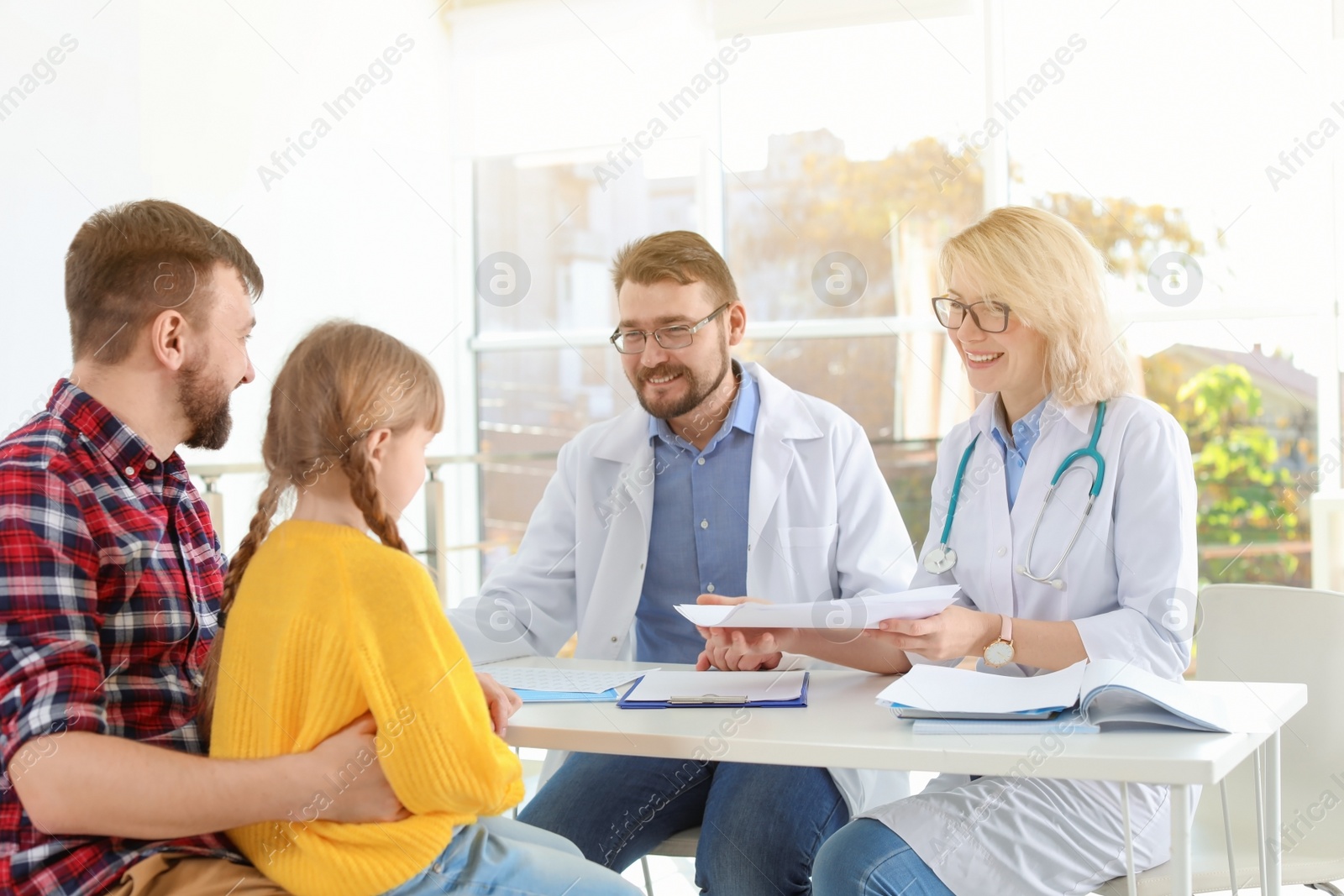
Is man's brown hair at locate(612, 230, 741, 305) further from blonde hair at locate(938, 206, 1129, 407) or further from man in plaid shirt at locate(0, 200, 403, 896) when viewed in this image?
man in plaid shirt at locate(0, 200, 403, 896)

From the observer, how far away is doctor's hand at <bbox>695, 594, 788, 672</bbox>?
5.76 feet

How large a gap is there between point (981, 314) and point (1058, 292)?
12 centimetres

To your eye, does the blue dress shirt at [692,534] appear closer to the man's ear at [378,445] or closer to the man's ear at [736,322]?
the man's ear at [736,322]

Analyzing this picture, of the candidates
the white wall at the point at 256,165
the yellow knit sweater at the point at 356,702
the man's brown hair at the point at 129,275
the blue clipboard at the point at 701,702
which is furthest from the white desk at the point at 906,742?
the white wall at the point at 256,165

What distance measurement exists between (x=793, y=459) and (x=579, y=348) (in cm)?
319

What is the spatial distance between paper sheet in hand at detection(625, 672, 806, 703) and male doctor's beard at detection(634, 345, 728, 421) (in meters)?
0.65

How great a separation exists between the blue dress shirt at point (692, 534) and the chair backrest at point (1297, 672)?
84 cm

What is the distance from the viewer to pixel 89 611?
121cm

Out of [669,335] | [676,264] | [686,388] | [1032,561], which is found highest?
[676,264]

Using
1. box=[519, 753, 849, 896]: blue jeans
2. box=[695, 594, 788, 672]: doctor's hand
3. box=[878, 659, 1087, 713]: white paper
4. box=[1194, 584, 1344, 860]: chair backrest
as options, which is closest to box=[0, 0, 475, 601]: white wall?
box=[519, 753, 849, 896]: blue jeans

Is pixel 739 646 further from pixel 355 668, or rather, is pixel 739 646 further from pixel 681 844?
pixel 355 668

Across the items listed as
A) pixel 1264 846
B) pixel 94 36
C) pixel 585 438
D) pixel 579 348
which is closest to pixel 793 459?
pixel 585 438

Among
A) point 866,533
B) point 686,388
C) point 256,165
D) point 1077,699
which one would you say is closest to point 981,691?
point 1077,699

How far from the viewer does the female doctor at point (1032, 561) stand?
58.4 inches
